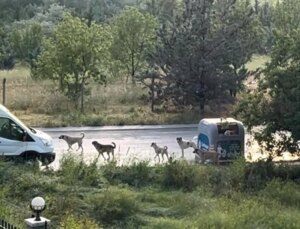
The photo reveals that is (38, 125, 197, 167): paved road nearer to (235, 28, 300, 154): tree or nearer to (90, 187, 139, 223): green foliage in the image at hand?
(235, 28, 300, 154): tree

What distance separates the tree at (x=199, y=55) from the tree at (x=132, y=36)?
7.48 metres

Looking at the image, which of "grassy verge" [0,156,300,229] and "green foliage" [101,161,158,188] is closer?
"grassy verge" [0,156,300,229]

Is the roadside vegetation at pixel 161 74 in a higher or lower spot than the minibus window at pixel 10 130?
higher

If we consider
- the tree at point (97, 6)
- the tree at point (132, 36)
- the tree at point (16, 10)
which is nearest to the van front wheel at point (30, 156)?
the tree at point (132, 36)

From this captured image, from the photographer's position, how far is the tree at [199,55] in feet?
102

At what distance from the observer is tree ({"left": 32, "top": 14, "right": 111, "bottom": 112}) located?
3127 cm

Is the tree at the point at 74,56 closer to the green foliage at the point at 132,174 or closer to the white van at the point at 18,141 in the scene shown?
the white van at the point at 18,141

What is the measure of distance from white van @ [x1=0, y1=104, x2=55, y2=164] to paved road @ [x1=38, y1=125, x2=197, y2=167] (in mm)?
2954

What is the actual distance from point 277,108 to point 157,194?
4.80 m

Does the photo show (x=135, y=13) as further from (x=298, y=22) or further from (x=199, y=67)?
(x=298, y=22)

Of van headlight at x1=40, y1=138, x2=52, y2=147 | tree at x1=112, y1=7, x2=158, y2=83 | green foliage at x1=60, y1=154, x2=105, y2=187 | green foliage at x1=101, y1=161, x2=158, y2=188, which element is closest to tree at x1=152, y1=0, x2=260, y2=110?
tree at x1=112, y1=7, x2=158, y2=83

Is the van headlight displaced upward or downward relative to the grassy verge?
upward

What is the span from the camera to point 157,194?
1694 cm

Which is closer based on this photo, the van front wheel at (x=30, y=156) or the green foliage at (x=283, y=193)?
the green foliage at (x=283, y=193)
